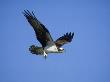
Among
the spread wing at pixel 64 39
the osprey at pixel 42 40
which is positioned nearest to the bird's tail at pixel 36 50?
the osprey at pixel 42 40

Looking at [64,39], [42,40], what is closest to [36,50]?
[42,40]

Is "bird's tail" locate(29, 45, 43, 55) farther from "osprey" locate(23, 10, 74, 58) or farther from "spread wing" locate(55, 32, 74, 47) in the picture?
"spread wing" locate(55, 32, 74, 47)

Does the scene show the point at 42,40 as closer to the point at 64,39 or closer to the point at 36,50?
the point at 36,50

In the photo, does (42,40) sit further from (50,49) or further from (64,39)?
(64,39)

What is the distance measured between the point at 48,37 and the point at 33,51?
109 centimetres

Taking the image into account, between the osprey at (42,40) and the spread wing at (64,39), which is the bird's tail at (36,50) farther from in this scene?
the spread wing at (64,39)

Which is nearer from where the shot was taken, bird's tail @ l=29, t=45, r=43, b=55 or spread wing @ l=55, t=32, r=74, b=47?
bird's tail @ l=29, t=45, r=43, b=55

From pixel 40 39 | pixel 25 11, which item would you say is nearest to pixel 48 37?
pixel 40 39

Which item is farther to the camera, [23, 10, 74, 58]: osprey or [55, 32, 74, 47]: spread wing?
[55, 32, 74, 47]: spread wing

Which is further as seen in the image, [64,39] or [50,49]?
[64,39]

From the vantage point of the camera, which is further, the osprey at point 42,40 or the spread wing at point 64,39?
the spread wing at point 64,39

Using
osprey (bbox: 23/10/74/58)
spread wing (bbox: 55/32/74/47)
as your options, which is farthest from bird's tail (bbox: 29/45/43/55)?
spread wing (bbox: 55/32/74/47)

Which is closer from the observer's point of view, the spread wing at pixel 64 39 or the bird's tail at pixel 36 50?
the bird's tail at pixel 36 50

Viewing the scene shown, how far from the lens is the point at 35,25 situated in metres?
16.9
